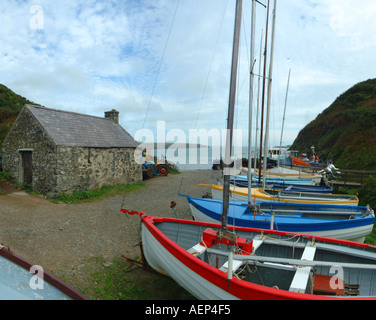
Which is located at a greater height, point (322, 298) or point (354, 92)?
point (354, 92)

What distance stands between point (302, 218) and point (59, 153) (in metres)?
11.1

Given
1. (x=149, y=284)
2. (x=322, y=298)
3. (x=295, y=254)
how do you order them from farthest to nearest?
(x=149, y=284), (x=295, y=254), (x=322, y=298)

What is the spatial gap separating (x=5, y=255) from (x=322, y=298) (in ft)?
16.9

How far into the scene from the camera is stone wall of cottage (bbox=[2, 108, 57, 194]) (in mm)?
12258

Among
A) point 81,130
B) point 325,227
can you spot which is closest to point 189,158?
point 81,130

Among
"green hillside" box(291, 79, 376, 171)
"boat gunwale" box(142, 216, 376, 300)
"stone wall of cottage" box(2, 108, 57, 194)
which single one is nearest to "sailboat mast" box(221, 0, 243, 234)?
"boat gunwale" box(142, 216, 376, 300)

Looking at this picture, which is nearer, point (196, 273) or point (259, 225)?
point (196, 273)

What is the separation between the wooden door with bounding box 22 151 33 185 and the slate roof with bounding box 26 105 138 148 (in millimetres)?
2011

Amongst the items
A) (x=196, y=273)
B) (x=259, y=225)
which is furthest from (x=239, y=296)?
(x=259, y=225)

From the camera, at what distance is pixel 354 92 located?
137ft

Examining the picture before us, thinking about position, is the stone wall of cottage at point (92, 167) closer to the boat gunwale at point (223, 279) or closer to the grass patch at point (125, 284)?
the grass patch at point (125, 284)
